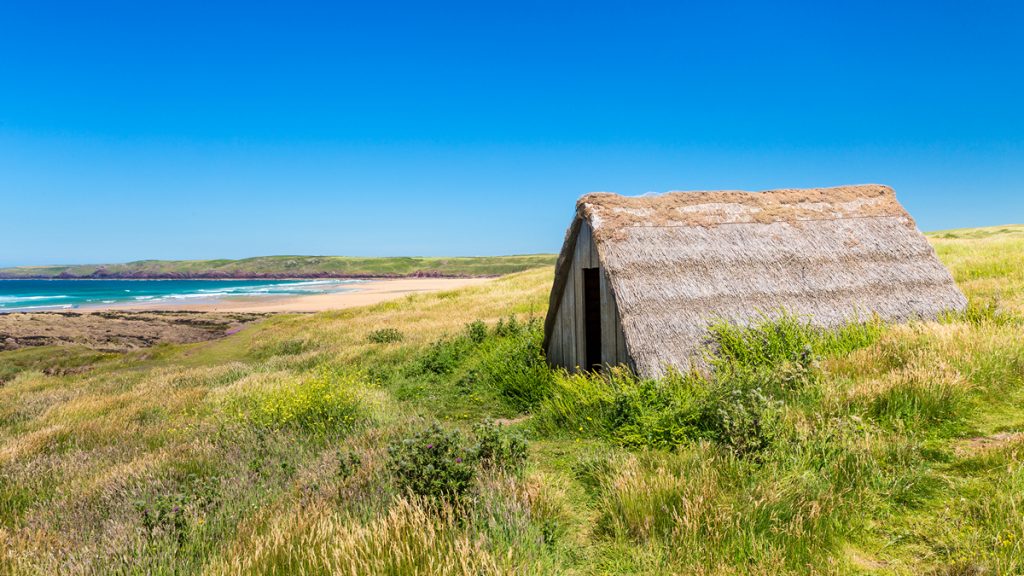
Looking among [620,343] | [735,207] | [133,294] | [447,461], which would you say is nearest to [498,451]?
[447,461]

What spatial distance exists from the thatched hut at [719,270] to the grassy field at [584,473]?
19.8 inches

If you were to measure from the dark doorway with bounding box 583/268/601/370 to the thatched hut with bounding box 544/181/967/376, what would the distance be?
0.08 ft

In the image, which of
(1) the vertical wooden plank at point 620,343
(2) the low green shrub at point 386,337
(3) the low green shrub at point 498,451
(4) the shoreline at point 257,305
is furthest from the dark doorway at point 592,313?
(4) the shoreline at point 257,305

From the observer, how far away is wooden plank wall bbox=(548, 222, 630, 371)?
25.7ft

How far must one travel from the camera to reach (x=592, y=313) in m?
9.58

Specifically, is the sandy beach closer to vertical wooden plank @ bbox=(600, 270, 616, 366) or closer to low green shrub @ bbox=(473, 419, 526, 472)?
vertical wooden plank @ bbox=(600, 270, 616, 366)

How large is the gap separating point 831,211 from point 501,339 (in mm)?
7319

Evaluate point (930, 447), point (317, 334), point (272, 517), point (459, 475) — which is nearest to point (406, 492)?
point (459, 475)

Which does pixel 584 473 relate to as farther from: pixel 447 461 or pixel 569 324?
pixel 569 324

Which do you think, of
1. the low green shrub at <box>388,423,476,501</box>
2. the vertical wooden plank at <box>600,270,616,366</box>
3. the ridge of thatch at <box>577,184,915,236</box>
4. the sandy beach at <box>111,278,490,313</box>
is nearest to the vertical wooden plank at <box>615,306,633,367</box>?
the vertical wooden plank at <box>600,270,616,366</box>

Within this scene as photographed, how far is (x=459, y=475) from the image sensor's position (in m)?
4.30

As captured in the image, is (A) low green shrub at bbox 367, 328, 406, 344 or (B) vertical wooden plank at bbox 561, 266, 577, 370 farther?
(A) low green shrub at bbox 367, 328, 406, 344

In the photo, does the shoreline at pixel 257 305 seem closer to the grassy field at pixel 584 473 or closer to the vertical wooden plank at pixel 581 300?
the vertical wooden plank at pixel 581 300

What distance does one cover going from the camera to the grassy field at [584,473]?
10.9 ft
